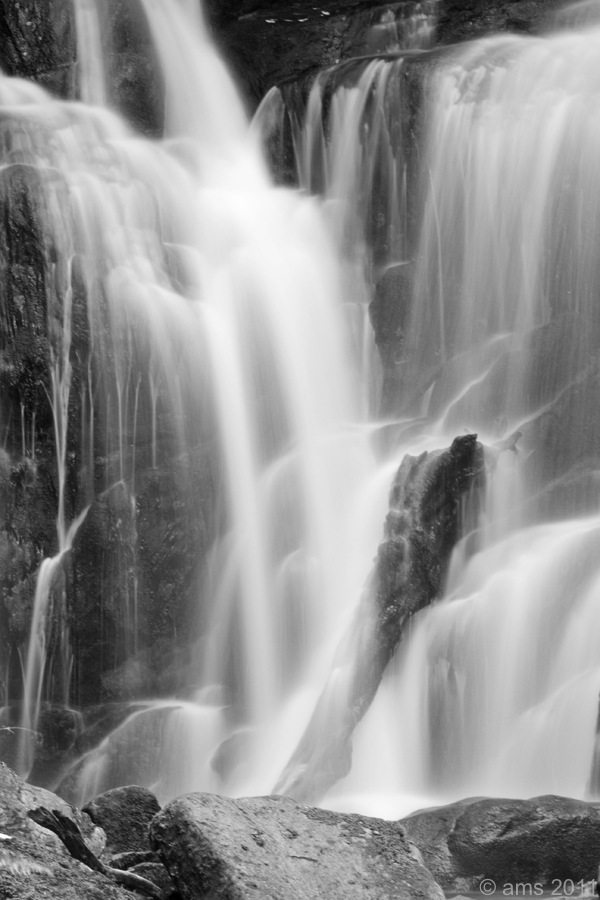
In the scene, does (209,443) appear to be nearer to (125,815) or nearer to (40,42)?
(125,815)

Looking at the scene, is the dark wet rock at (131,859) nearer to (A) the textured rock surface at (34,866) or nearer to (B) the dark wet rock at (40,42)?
(A) the textured rock surface at (34,866)

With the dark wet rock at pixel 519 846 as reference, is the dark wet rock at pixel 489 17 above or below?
above

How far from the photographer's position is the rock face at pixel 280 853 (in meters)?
5.47

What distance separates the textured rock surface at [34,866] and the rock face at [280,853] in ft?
1.16

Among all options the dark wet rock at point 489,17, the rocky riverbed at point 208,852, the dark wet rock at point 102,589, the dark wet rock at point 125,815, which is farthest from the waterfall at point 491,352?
the dark wet rock at point 102,589

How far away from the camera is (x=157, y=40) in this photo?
16.7m

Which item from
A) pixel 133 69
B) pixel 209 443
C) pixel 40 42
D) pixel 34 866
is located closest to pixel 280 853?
pixel 34 866

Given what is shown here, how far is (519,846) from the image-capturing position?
7590 mm

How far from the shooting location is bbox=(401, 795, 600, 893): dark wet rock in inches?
296

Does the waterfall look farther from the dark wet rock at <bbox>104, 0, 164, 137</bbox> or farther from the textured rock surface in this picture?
the textured rock surface

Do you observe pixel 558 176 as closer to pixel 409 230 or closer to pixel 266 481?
pixel 409 230

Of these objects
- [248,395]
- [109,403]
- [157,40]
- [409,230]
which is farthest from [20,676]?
[157,40]

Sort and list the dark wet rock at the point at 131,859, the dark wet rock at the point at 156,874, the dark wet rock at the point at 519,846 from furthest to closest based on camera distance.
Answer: the dark wet rock at the point at 519,846 → the dark wet rock at the point at 131,859 → the dark wet rock at the point at 156,874

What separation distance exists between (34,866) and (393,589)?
591 centimetres
